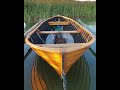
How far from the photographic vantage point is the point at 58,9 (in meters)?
9.13

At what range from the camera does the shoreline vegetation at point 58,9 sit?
8.04m

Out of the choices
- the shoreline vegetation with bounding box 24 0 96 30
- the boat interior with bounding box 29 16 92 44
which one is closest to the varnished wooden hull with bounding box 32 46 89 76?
the boat interior with bounding box 29 16 92 44

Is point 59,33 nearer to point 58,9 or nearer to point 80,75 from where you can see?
point 80,75

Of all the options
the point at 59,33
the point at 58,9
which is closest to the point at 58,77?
the point at 59,33

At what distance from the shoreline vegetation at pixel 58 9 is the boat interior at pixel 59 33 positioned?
2017 mm

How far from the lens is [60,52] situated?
239 centimetres

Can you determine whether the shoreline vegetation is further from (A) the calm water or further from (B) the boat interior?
(A) the calm water

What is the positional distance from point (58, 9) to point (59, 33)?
517cm

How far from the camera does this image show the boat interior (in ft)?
12.5
